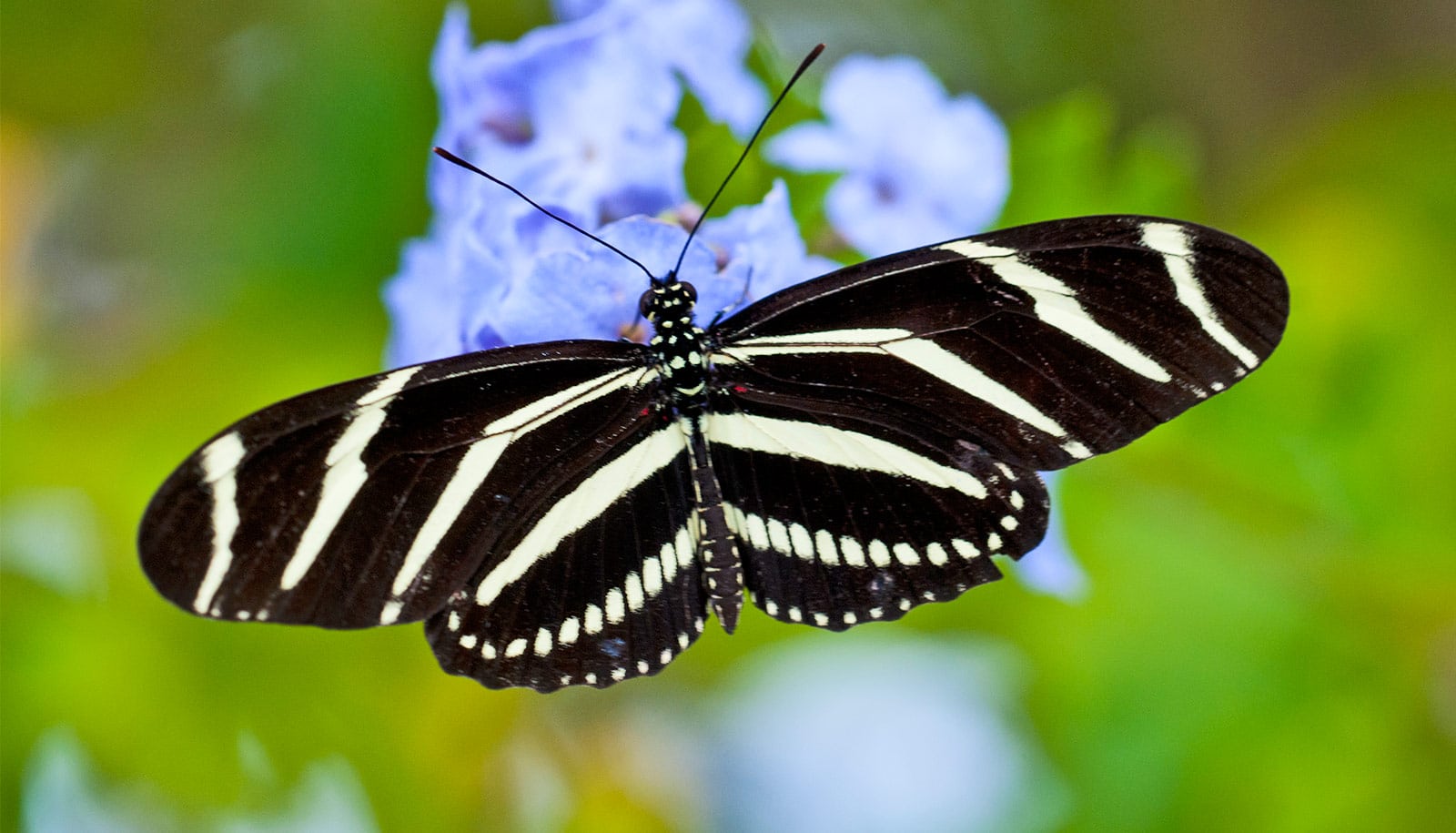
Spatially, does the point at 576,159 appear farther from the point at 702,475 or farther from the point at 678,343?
the point at 702,475

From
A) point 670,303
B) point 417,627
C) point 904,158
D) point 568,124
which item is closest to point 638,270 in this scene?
point 670,303

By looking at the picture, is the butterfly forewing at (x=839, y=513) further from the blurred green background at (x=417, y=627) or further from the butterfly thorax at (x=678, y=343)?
the blurred green background at (x=417, y=627)

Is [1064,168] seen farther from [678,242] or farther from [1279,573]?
[1279,573]

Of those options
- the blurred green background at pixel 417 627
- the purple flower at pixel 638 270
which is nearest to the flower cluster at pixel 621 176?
the purple flower at pixel 638 270

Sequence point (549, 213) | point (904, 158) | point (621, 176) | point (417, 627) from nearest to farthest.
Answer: point (549, 213) → point (621, 176) → point (904, 158) → point (417, 627)

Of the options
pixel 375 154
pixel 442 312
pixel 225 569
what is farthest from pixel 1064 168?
pixel 375 154
